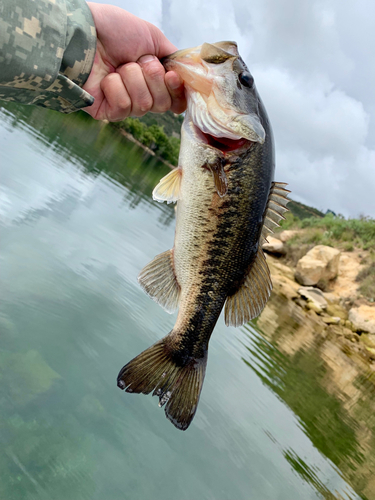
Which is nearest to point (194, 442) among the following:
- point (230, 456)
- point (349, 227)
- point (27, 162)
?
point (230, 456)

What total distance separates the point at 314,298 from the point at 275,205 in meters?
15.6

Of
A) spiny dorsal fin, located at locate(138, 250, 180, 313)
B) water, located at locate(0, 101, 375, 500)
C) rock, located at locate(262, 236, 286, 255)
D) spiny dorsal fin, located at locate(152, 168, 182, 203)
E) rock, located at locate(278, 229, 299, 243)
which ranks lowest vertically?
water, located at locate(0, 101, 375, 500)

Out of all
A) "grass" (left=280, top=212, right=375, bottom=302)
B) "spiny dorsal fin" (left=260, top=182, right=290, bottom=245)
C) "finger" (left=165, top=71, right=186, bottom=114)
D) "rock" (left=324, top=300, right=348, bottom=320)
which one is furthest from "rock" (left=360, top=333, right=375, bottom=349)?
"finger" (left=165, top=71, right=186, bottom=114)

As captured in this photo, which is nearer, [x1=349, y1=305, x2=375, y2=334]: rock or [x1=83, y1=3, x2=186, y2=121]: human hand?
[x1=83, y1=3, x2=186, y2=121]: human hand

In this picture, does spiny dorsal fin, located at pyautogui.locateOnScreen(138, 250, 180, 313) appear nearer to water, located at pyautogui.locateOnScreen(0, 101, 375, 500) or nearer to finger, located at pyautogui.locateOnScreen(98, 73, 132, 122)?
finger, located at pyautogui.locateOnScreen(98, 73, 132, 122)

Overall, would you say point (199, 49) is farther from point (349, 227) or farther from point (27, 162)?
point (349, 227)

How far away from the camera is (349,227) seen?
84.6ft

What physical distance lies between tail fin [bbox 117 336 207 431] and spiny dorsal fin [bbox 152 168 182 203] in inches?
37.2

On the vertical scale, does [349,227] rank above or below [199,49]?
above

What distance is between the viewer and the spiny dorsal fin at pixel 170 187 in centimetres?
203

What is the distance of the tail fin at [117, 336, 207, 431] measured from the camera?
2.04m

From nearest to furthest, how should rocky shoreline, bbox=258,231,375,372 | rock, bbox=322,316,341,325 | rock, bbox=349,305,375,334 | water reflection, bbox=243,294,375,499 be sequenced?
1. water reflection, bbox=243,294,375,499
2. rocky shoreline, bbox=258,231,375,372
3. rock, bbox=349,305,375,334
4. rock, bbox=322,316,341,325

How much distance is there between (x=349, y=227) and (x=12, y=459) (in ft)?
87.6

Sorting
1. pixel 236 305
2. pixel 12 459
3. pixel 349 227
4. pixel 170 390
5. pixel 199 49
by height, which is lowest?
pixel 12 459
